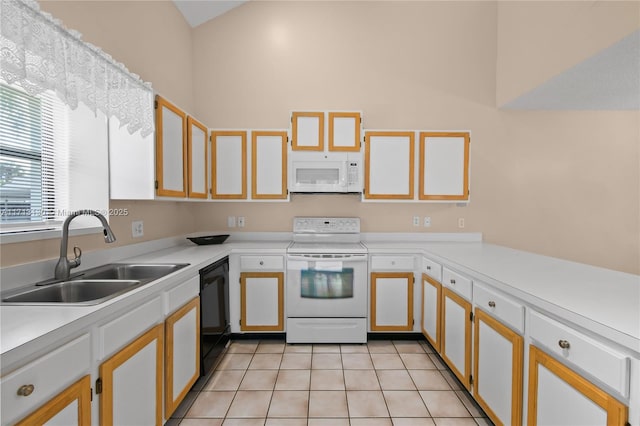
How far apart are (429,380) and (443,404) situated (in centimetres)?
26

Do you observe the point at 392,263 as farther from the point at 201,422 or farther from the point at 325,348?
the point at 201,422

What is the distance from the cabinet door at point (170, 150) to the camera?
6.39 ft

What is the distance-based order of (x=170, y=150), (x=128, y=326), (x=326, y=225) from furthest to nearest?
(x=326, y=225), (x=170, y=150), (x=128, y=326)

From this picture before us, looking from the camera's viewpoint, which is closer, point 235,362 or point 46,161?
point 46,161

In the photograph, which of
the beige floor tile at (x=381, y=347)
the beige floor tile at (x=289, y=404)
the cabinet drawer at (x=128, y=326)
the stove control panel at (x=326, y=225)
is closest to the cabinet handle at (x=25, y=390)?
the cabinet drawer at (x=128, y=326)

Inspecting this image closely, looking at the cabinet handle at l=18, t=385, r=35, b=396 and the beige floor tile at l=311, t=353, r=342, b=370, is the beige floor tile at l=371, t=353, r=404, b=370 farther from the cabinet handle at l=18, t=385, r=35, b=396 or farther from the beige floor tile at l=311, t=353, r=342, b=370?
the cabinet handle at l=18, t=385, r=35, b=396

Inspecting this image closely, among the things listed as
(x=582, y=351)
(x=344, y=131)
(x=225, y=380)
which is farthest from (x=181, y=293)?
(x=344, y=131)

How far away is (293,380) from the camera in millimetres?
2143

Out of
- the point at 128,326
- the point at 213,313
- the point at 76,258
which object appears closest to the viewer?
the point at 128,326

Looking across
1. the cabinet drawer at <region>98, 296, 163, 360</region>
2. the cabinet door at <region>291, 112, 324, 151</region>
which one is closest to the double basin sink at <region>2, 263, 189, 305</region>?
the cabinet drawer at <region>98, 296, 163, 360</region>

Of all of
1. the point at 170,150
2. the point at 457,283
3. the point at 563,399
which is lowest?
the point at 563,399

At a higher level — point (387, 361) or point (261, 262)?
point (261, 262)

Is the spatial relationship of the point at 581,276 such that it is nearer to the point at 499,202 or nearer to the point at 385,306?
the point at 385,306

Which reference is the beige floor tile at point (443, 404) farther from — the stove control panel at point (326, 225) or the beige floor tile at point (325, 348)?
the stove control panel at point (326, 225)
